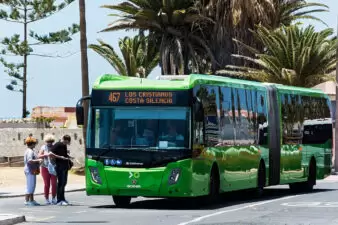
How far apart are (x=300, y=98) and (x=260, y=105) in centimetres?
370

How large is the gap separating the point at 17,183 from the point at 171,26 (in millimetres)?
22439

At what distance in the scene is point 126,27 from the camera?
59.5 metres

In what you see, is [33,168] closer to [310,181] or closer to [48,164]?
[48,164]

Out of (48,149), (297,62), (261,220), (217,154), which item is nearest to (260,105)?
(217,154)

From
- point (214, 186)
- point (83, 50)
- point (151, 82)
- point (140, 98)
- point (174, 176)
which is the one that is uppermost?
point (83, 50)

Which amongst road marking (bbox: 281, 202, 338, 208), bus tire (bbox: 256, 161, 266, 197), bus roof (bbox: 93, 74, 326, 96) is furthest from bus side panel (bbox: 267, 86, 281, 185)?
bus roof (bbox: 93, 74, 326, 96)

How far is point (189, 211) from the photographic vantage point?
2339 cm

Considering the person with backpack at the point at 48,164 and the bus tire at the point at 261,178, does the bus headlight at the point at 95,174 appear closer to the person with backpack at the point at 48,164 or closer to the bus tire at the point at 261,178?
the person with backpack at the point at 48,164

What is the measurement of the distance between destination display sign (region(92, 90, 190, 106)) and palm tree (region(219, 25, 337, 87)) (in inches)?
1146

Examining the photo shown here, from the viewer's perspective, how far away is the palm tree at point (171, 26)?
57.7 m

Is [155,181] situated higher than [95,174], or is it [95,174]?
[95,174]

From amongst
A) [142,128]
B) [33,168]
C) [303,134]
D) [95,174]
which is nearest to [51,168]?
[33,168]

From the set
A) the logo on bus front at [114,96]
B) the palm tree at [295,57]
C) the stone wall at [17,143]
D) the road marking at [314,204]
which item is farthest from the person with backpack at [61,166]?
the palm tree at [295,57]

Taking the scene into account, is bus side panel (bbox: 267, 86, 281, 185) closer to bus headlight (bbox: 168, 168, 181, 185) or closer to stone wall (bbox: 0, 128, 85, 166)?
bus headlight (bbox: 168, 168, 181, 185)
